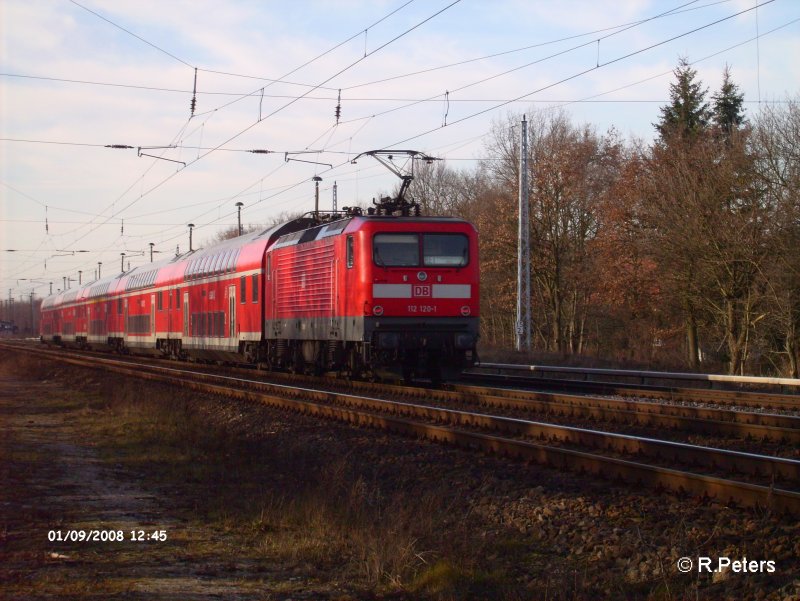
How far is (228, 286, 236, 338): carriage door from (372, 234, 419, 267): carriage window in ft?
33.6

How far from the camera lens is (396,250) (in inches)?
717

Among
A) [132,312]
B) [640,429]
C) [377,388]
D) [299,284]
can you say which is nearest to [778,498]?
[640,429]

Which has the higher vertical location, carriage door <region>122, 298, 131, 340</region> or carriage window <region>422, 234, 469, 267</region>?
carriage window <region>422, 234, 469, 267</region>

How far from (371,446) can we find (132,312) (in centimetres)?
3210

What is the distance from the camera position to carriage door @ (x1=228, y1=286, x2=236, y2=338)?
1076 inches

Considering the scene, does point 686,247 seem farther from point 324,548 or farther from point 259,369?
point 324,548

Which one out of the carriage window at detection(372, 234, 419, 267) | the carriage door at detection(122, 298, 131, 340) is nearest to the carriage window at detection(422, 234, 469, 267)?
the carriage window at detection(372, 234, 419, 267)

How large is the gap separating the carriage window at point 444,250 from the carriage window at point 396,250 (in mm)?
205

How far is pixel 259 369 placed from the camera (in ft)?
87.7

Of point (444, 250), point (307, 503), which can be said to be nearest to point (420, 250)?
point (444, 250)

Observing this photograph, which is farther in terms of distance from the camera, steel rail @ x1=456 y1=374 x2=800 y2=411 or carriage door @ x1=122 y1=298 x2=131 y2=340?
carriage door @ x1=122 y1=298 x2=131 y2=340

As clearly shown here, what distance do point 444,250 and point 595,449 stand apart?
8364 mm

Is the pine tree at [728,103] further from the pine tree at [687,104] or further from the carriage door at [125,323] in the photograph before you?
the carriage door at [125,323]

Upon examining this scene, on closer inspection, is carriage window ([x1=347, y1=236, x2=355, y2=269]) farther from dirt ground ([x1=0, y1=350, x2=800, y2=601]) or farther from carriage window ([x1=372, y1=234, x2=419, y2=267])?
dirt ground ([x1=0, y1=350, x2=800, y2=601])
